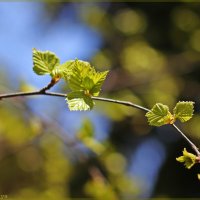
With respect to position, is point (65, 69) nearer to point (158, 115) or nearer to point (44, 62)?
point (44, 62)

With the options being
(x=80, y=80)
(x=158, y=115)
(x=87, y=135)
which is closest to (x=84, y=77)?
(x=80, y=80)

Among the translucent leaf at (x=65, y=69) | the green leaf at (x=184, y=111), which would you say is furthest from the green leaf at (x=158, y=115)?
the translucent leaf at (x=65, y=69)

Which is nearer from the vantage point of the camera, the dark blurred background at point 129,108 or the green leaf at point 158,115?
the green leaf at point 158,115

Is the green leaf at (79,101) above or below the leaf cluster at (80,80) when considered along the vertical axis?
Result: below

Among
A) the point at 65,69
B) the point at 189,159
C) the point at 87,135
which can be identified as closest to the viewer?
the point at 189,159

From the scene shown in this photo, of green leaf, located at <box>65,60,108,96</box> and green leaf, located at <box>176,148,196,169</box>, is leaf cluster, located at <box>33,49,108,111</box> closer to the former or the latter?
green leaf, located at <box>65,60,108,96</box>

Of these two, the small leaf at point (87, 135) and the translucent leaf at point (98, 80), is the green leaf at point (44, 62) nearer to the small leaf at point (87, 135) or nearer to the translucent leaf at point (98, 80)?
the translucent leaf at point (98, 80)

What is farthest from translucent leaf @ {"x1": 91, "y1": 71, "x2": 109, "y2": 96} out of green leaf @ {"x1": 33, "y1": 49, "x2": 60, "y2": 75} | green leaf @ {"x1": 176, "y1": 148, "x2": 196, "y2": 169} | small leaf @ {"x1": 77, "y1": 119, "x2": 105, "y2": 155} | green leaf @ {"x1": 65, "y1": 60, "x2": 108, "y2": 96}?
small leaf @ {"x1": 77, "y1": 119, "x2": 105, "y2": 155}
